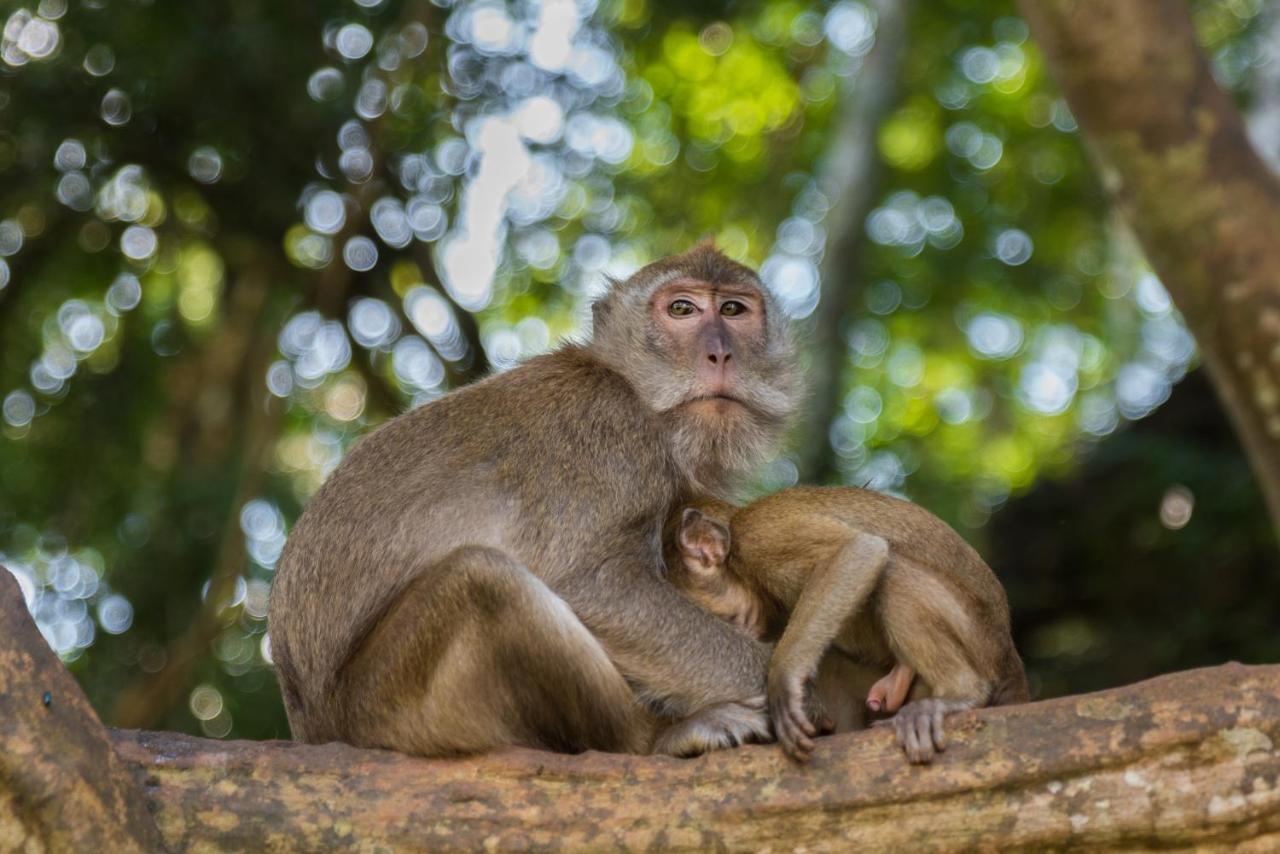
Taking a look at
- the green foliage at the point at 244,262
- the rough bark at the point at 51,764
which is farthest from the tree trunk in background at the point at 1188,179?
the rough bark at the point at 51,764

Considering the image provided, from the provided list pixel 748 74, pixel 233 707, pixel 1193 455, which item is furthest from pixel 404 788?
pixel 748 74

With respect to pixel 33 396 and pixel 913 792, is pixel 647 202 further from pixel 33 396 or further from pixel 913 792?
pixel 913 792

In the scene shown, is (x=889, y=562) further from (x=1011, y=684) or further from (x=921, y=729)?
(x=921, y=729)

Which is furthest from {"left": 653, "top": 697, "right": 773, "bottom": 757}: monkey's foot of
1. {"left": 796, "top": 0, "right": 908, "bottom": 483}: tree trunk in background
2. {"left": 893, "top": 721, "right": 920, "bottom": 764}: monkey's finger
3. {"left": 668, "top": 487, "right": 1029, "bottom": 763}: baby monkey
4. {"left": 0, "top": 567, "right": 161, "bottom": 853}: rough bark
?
{"left": 796, "top": 0, "right": 908, "bottom": 483}: tree trunk in background

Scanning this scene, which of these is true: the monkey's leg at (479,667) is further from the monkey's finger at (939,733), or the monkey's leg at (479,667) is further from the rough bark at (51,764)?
the monkey's finger at (939,733)

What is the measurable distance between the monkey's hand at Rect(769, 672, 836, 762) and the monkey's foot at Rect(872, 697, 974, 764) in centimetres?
26

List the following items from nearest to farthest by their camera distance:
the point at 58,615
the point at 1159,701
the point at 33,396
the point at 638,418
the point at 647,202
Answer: the point at 1159,701, the point at 638,418, the point at 58,615, the point at 33,396, the point at 647,202

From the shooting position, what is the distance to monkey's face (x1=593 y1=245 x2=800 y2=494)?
6008mm

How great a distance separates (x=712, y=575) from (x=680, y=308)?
1.13 m

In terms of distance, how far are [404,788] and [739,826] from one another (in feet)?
3.30

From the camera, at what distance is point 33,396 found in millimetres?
10633

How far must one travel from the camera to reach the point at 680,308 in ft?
20.4

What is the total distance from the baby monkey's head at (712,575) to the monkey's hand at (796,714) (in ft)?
2.47

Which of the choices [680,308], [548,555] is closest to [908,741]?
[548,555]
